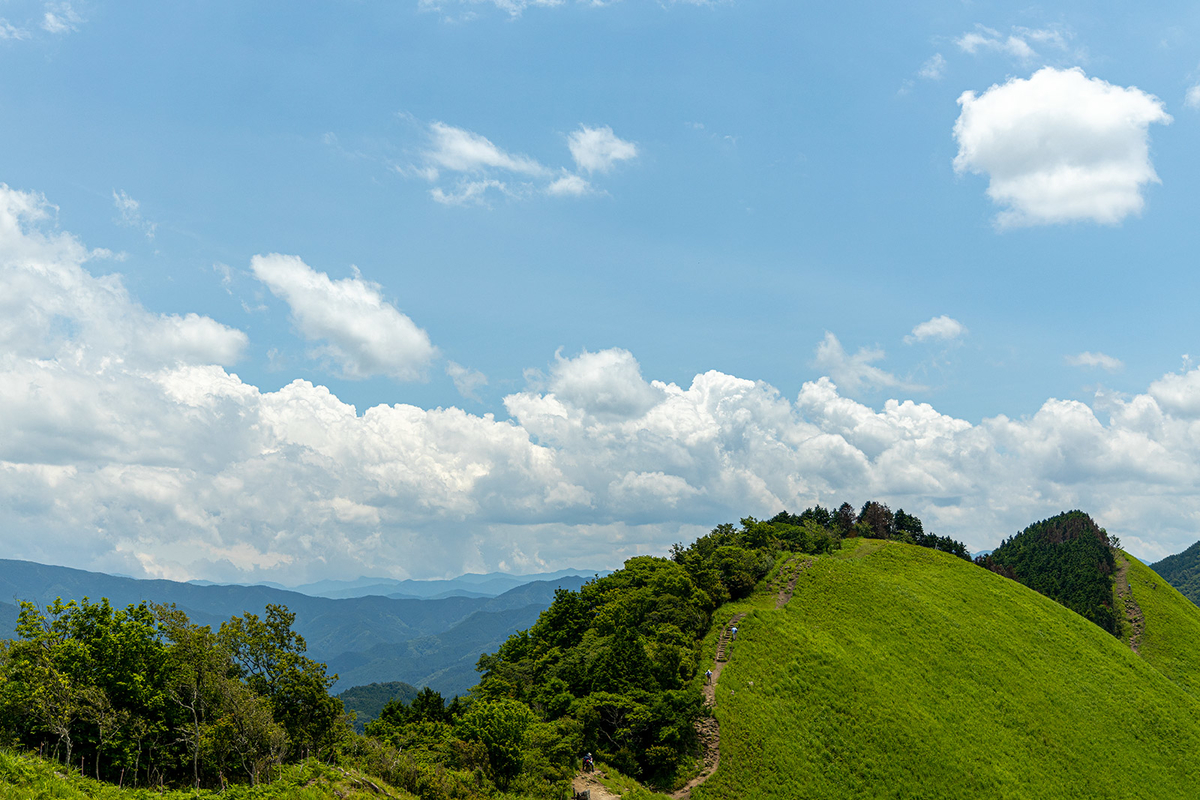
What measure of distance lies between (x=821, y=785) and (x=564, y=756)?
21472 mm

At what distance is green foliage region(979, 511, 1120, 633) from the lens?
408ft

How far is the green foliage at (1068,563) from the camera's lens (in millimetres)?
124438

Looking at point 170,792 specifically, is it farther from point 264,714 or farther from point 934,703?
point 934,703

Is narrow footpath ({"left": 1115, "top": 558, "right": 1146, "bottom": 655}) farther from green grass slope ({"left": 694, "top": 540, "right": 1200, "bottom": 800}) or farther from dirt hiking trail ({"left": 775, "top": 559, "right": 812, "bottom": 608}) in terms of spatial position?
dirt hiking trail ({"left": 775, "top": 559, "right": 812, "bottom": 608})

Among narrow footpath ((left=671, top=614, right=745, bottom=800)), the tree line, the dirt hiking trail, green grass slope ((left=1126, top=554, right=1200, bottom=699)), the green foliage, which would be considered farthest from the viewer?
the green foliage

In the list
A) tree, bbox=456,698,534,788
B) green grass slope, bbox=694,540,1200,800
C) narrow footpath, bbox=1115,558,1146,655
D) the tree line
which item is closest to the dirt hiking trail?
green grass slope, bbox=694,540,1200,800

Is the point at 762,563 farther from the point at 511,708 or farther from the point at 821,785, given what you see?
the point at 511,708

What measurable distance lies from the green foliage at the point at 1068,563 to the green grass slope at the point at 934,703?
39.9 m

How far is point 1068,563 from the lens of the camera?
14788cm

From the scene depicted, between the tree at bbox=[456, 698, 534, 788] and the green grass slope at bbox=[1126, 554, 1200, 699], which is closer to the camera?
the tree at bbox=[456, 698, 534, 788]

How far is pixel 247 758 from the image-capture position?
3791 centimetres

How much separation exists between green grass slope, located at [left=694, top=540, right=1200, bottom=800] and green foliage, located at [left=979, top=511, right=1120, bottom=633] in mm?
39920

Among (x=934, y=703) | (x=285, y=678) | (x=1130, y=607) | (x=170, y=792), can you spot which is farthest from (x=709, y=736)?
(x=1130, y=607)

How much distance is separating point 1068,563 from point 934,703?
108 m
